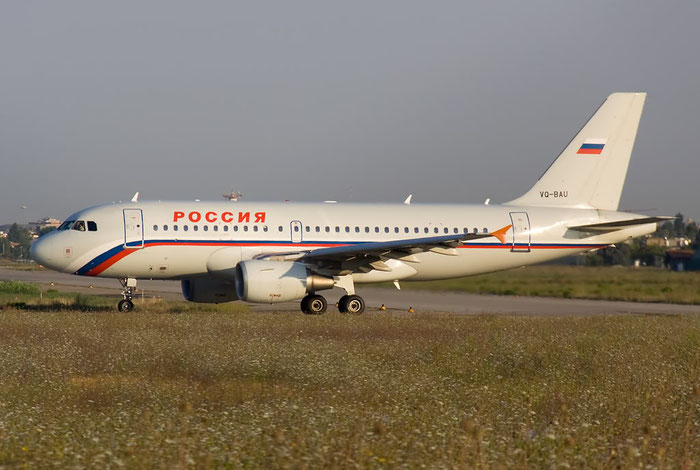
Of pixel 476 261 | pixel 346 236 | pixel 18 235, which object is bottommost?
pixel 476 261

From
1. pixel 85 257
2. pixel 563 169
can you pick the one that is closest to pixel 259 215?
pixel 85 257

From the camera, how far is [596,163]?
31484mm

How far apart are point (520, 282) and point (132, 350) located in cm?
2326

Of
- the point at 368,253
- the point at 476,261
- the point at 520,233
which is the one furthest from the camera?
the point at 520,233

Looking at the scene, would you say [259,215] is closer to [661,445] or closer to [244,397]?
[244,397]

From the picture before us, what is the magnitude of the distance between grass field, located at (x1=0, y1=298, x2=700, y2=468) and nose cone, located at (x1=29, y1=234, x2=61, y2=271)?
3317 millimetres

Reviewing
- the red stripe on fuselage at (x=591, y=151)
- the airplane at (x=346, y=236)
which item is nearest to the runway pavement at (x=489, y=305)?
the airplane at (x=346, y=236)

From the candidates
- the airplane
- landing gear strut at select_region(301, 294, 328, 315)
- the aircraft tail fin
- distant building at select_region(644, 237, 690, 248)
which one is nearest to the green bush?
the airplane

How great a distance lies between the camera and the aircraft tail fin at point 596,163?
103ft

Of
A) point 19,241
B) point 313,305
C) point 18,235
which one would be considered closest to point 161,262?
point 313,305

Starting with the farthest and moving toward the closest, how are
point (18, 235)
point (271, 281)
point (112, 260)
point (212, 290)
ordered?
1. point (18, 235)
2. point (212, 290)
3. point (112, 260)
4. point (271, 281)

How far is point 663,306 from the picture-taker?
117ft

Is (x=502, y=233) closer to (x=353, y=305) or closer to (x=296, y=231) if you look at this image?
(x=353, y=305)

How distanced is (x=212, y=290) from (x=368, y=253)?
17.7 ft
